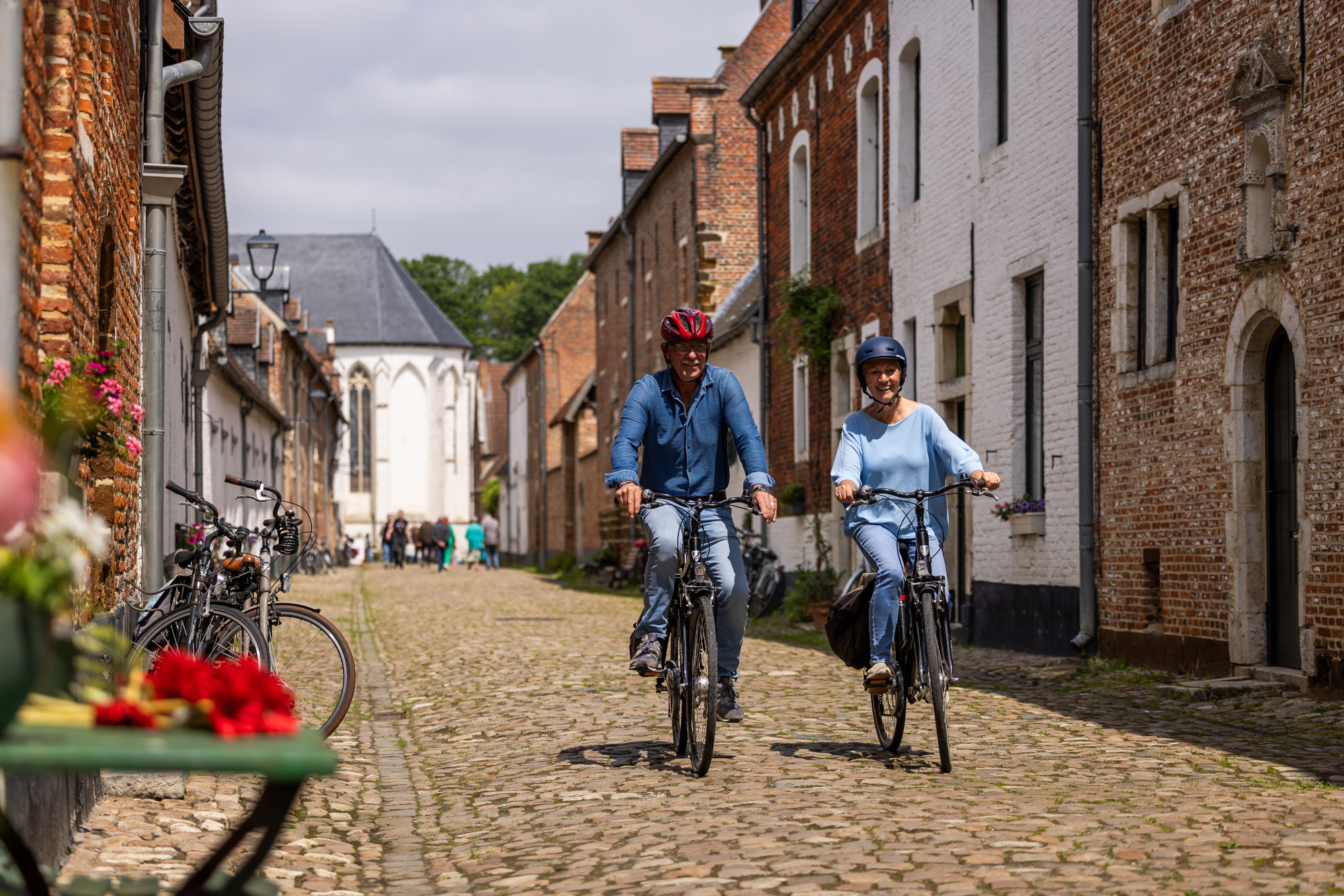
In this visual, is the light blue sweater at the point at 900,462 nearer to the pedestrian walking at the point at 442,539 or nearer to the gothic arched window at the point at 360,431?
the pedestrian walking at the point at 442,539

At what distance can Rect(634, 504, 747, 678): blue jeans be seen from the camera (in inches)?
266

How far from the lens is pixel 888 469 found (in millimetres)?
7285

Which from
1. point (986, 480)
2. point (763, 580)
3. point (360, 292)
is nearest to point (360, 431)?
point (360, 292)

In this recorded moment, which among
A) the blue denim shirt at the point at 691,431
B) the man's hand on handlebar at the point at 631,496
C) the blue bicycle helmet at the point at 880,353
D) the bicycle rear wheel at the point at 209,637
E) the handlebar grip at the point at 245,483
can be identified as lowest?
the bicycle rear wheel at the point at 209,637

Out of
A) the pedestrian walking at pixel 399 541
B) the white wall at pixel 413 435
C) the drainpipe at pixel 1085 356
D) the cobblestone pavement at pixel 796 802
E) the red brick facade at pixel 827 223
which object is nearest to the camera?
the cobblestone pavement at pixel 796 802

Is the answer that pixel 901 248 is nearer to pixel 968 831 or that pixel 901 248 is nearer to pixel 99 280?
pixel 99 280

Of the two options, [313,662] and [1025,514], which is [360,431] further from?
[313,662]

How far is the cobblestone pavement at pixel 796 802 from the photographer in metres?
4.74

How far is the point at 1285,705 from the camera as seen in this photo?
9469mm

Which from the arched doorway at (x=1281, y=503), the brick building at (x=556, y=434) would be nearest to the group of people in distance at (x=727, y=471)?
the arched doorway at (x=1281, y=503)

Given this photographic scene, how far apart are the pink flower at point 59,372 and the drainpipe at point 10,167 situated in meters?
1.55

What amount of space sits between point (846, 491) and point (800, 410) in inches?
644

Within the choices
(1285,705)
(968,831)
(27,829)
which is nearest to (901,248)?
(1285,705)

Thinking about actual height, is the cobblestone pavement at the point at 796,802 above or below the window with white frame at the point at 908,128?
below
